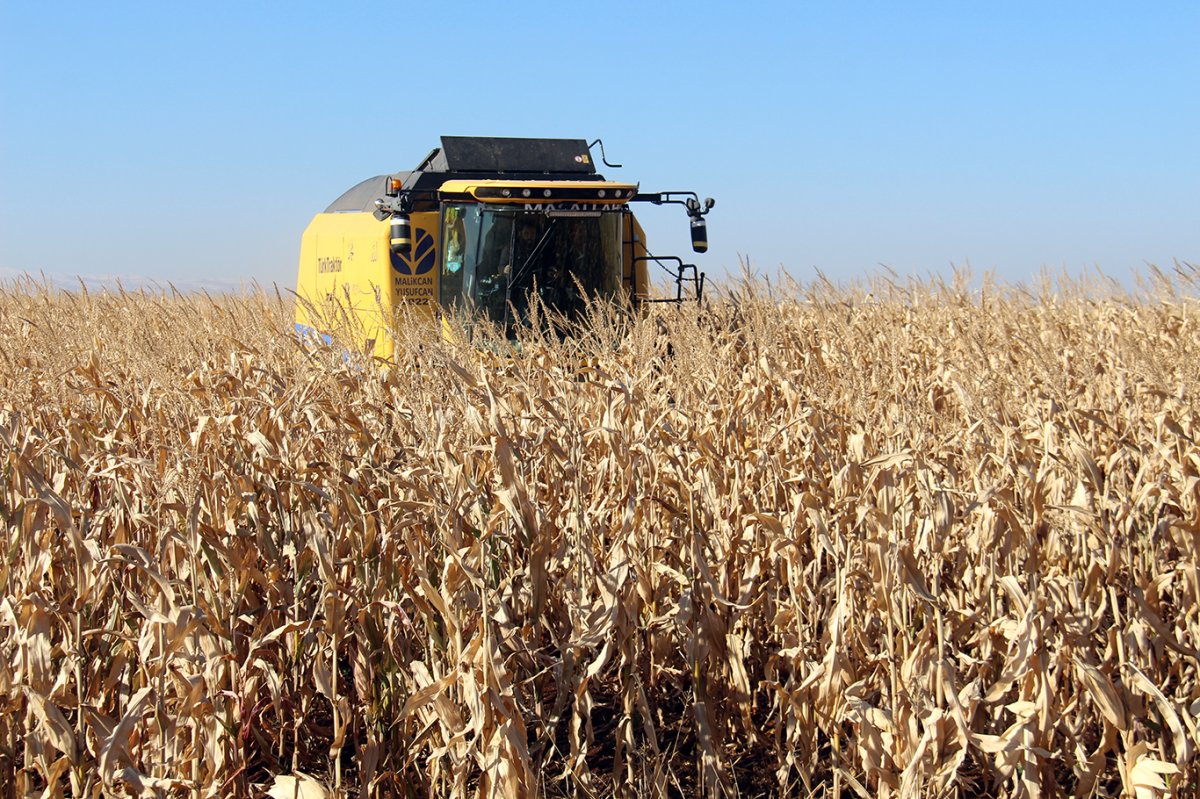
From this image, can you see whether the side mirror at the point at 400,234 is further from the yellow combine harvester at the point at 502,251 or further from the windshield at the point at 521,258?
the windshield at the point at 521,258

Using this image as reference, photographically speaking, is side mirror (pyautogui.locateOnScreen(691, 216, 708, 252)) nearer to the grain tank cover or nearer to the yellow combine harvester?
the yellow combine harvester

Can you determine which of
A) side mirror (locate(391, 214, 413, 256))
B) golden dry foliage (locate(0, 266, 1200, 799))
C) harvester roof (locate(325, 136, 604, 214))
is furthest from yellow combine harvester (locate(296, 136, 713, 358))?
golden dry foliage (locate(0, 266, 1200, 799))

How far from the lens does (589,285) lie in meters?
8.79

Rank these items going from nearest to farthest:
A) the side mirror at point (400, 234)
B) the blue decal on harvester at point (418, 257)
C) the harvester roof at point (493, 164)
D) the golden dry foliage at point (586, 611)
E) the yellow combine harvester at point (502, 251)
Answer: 1. the golden dry foliage at point (586, 611)
2. the side mirror at point (400, 234)
3. the yellow combine harvester at point (502, 251)
4. the blue decal on harvester at point (418, 257)
5. the harvester roof at point (493, 164)

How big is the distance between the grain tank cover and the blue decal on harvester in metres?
1.28

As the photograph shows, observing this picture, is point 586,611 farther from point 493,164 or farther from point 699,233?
Result: point 493,164

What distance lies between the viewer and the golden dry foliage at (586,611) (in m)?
2.88

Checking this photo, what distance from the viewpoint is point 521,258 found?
8539 mm

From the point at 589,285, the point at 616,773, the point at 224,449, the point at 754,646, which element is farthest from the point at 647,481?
the point at 589,285

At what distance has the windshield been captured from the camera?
27.7 feet

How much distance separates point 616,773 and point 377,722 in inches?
27.7

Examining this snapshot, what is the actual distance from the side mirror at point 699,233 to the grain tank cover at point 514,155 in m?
2.25

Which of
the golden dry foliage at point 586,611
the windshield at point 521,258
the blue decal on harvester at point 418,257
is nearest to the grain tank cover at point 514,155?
the blue decal on harvester at point 418,257

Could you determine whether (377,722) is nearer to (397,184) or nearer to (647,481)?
(647,481)
